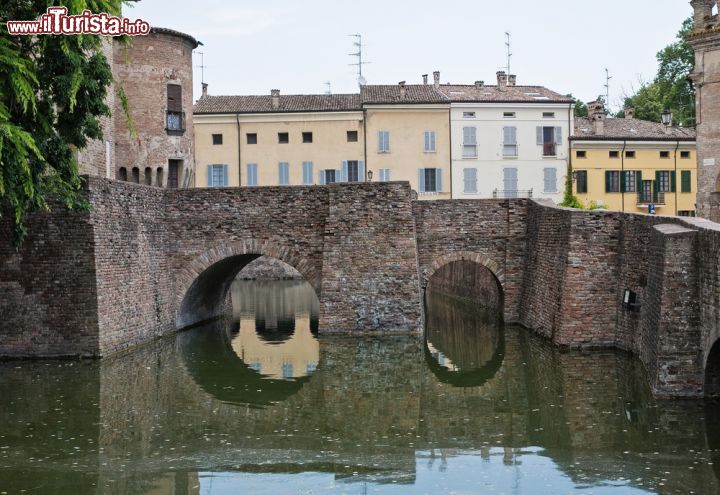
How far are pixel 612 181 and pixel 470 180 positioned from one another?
22.6 feet

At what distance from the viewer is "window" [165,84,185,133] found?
26766mm

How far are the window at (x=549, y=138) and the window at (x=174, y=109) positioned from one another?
836 inches

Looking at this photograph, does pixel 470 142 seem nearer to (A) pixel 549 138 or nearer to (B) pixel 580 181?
(A) pixel 549 138

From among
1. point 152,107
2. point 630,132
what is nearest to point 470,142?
point 630,132

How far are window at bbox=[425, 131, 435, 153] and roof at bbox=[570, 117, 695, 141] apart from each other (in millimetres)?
6780

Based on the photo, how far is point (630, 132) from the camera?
141 feet

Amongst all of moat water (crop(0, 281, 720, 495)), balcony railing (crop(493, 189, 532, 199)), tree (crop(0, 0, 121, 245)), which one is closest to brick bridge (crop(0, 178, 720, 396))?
moat water (crop(0, 281, 720, 495))

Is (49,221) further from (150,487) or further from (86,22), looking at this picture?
(150,487)

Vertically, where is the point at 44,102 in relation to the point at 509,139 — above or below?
below

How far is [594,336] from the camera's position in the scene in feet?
62.1

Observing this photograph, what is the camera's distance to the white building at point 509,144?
139ft

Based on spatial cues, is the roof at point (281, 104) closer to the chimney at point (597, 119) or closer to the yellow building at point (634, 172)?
the yellow building at point (634, 172)

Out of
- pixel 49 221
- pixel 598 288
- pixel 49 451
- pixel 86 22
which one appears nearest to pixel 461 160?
pixel 598 288

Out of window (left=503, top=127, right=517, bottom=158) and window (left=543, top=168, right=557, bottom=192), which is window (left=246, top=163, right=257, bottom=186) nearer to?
window (left=503, top=127, right=517, bottom=158)
